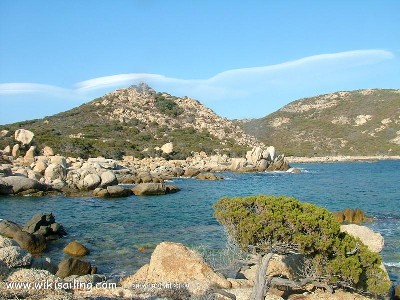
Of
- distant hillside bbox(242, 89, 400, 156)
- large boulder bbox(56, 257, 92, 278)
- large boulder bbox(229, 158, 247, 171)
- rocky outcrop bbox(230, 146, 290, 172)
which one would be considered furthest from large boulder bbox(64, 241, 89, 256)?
distant hillside bbox(242, 89, 400, 156)

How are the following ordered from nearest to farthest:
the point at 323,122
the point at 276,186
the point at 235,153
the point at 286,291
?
the point at 286,291
the point at 276,186
the point at 235,153
the point at 323,122

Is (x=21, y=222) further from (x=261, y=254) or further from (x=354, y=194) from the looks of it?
(x=354, y=194)

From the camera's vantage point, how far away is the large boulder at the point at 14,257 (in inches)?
463

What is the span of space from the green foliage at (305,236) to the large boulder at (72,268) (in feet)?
20.7

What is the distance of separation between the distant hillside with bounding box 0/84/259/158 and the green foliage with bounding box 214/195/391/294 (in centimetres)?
6078

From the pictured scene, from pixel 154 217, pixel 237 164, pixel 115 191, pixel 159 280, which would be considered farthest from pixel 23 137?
pixel 159 280

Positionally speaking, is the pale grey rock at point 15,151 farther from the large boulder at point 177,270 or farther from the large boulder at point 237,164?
the large boulder at point 177,270

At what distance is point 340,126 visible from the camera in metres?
158

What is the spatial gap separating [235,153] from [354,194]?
161 ft

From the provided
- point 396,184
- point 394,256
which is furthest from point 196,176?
point 394,256

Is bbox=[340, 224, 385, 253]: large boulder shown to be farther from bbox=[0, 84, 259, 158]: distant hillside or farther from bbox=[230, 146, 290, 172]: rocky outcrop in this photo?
bbox=[0, 84, 259, 158]: distant hillside

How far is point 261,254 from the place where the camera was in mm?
10648

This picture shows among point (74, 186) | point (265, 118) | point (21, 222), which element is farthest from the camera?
point (265, 118)

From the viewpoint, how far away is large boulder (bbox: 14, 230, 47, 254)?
59.7 ft
